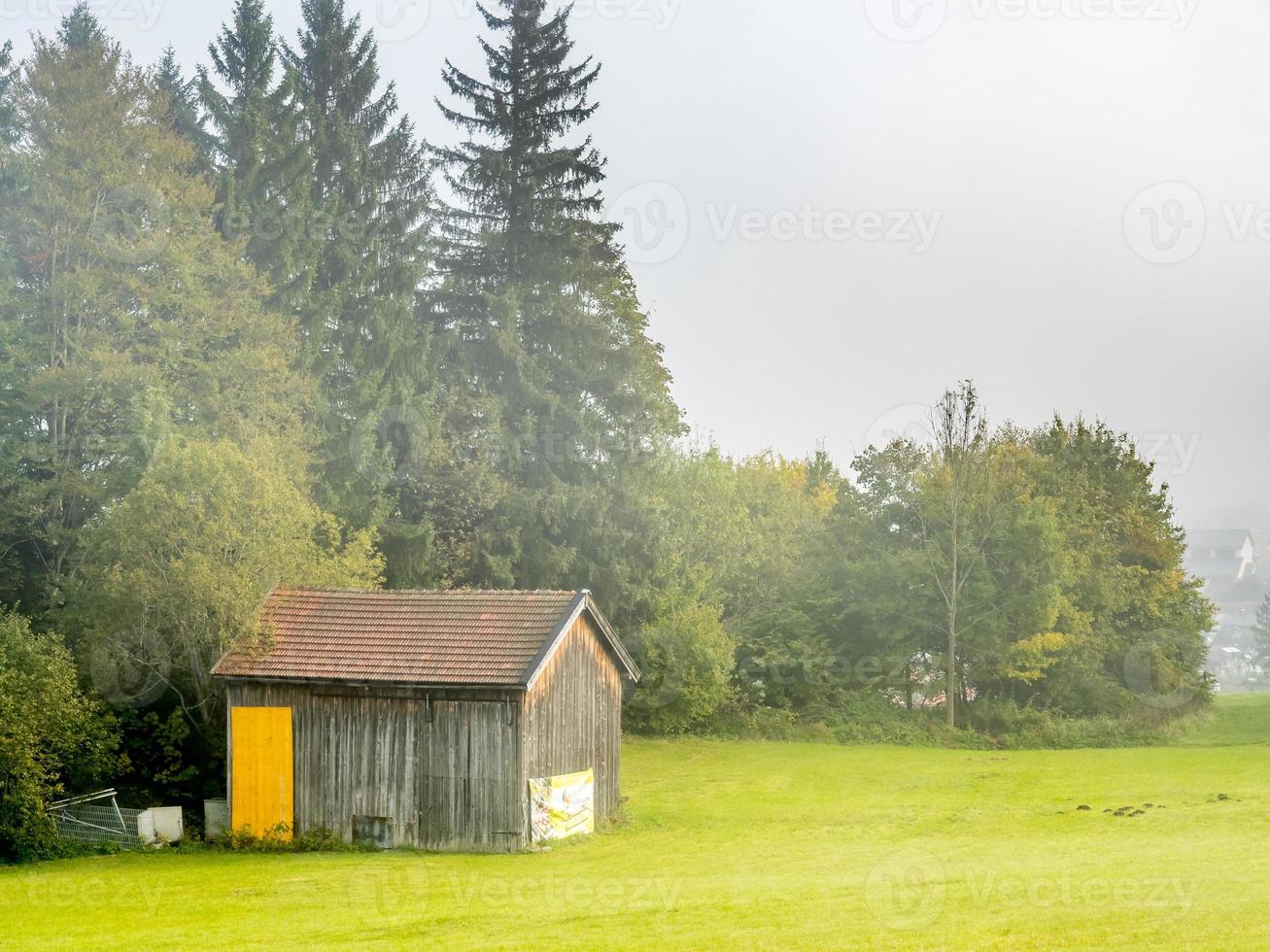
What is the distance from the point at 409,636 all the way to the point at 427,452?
1535 cm

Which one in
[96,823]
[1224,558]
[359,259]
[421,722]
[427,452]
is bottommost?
[96,823]

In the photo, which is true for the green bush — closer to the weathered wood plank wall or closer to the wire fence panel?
the wire fence panel

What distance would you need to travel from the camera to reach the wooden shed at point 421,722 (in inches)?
945

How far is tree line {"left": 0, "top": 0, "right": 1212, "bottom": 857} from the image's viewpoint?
3044cm

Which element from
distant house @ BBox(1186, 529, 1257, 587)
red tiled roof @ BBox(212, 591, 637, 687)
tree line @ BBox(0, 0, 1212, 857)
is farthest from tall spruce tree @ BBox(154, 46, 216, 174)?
distant house @ BBox(1186, 529, 1257, 587)

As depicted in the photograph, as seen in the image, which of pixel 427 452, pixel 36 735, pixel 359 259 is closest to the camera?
pixel 36 735

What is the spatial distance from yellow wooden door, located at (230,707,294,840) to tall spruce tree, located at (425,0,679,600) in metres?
16.1

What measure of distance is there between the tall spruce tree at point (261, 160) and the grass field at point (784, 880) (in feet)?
70.0

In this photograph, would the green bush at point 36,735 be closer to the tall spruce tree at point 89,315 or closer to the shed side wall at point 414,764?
the shed side wall at point 414,764

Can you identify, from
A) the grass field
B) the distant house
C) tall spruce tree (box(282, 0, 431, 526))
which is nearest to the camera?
the grass field

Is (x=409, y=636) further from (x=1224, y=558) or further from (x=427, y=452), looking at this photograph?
(x=1224, y=558)

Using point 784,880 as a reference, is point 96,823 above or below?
below

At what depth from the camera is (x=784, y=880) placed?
19.2 m

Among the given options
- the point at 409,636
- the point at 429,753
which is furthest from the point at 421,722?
the point at 409,636
